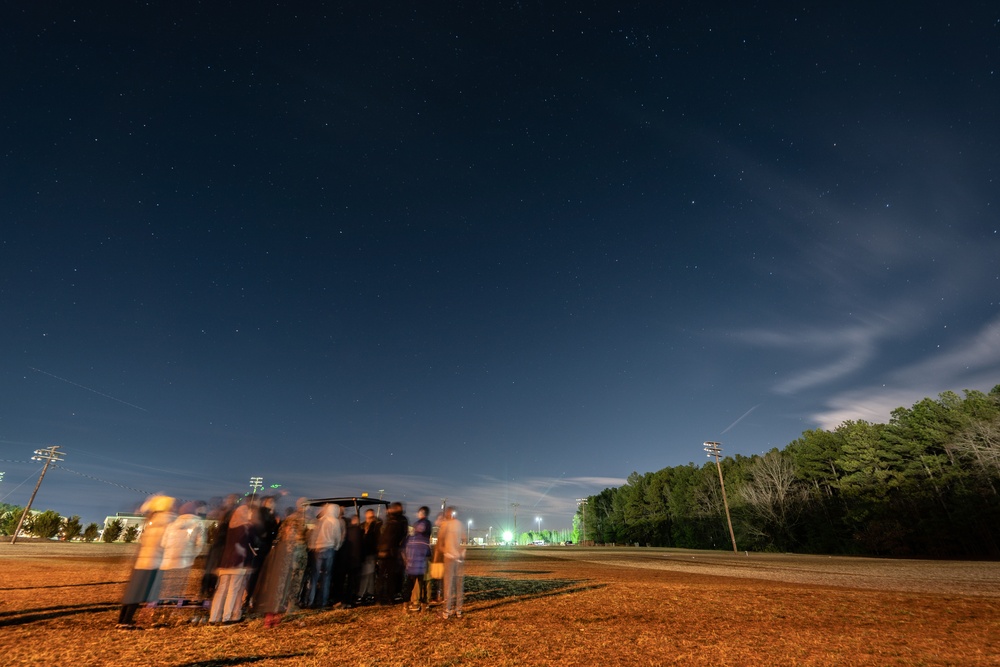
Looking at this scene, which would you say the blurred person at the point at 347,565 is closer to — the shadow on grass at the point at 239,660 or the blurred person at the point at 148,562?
the blurred person at the point at 148,562

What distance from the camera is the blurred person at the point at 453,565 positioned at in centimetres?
830

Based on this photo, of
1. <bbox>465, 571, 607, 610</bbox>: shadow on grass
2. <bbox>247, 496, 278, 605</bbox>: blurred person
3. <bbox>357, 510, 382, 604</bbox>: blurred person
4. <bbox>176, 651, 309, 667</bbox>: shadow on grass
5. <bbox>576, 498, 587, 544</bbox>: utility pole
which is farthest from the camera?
<bbox>576, 498, 587, 544</bbox>: utility pole

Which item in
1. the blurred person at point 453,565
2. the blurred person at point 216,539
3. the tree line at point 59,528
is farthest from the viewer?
the tree line at point 59,528

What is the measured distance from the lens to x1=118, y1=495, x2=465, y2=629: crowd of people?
749 centimetres

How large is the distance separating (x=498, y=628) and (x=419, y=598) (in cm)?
237

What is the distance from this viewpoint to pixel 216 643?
6.19 m

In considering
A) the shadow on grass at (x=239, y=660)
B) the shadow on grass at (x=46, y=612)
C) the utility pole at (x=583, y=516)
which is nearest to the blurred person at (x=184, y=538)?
the shadow on grass at (x=46, y=612)

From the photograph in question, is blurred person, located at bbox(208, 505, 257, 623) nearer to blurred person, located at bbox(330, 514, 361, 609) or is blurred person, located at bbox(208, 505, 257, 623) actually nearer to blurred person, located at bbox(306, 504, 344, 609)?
blurred person, located at bbox(306, 504, 344, 609)

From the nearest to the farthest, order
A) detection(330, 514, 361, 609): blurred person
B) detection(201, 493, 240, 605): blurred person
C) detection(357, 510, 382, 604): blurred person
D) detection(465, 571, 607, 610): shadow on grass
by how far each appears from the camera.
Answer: detection(201, 493, 240, 605): blurred person → detection(330, 514, 361, 609): blurred person → detection(357, 510, 382, 604): blurred person → detection(465, 571, 607, 610): shadow on grass

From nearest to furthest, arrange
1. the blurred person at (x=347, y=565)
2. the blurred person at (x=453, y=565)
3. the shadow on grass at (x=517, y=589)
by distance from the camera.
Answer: the blurred person at (x=453, y=565)
the blurred person at (x=347, y=565)
the shadow on grass at (x=517, y=589)

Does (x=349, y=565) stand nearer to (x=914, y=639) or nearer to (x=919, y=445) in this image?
(x=914, y=639)

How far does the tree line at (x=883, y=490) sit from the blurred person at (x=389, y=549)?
1725 inches

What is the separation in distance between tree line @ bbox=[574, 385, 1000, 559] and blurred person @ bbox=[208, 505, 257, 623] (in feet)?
153

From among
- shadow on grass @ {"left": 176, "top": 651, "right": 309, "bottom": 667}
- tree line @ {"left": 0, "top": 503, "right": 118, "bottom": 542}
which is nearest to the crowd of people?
shadow on grass @ {"left": 176, "top": 651, "right": 309, "bottom": 667}
